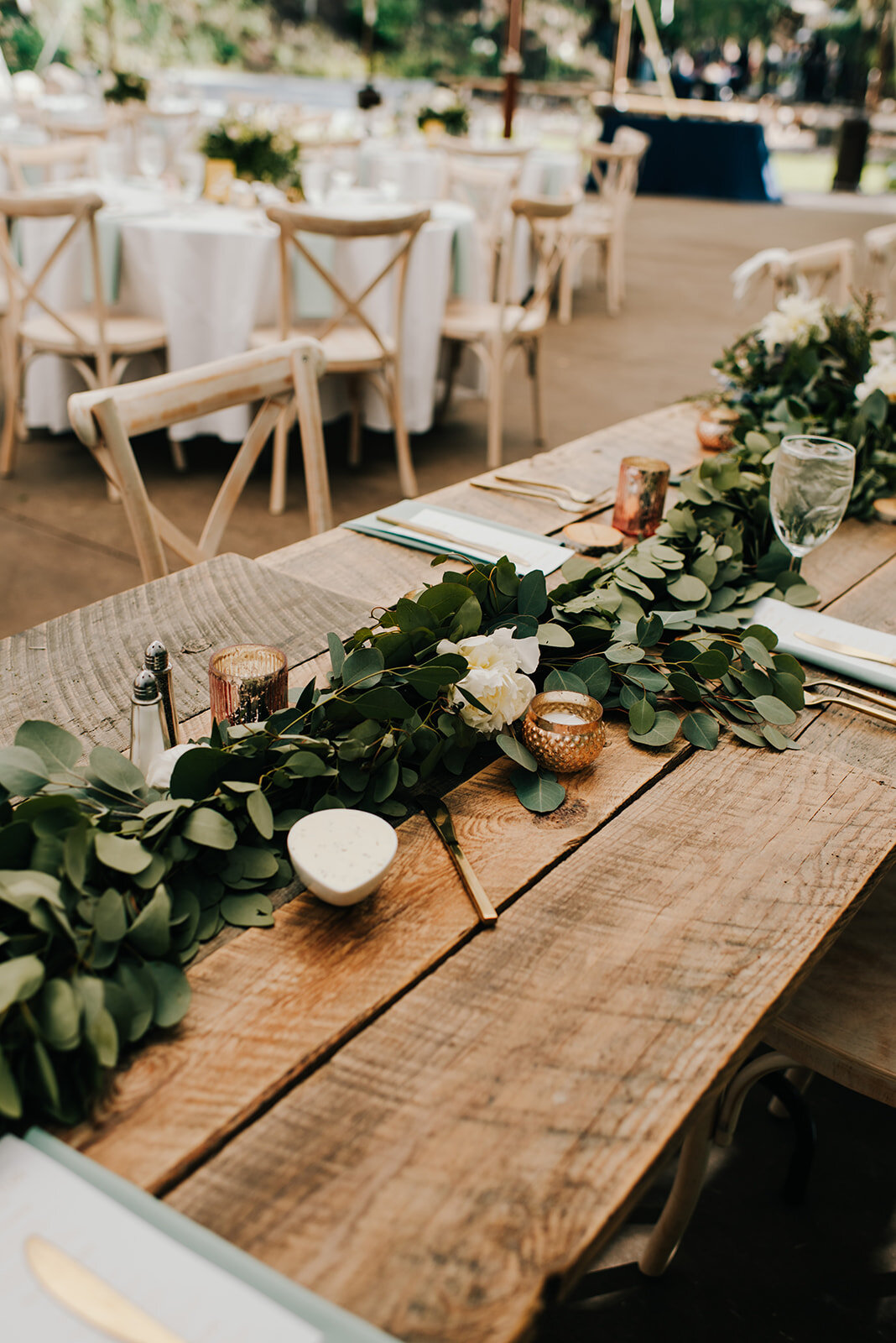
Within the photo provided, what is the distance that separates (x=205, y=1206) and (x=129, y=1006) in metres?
0.12

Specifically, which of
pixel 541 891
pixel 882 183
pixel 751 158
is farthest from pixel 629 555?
pixel 882 183

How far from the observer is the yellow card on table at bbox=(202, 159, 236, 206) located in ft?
11.7

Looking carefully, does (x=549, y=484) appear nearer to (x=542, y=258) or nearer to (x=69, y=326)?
(x=69, y=326)

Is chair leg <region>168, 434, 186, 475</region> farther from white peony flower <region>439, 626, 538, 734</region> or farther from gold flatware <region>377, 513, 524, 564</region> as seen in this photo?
white peony flower <region>439, 626, 538, 734</region>

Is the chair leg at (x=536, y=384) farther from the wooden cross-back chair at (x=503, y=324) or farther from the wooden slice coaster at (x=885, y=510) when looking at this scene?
the wooden slice coaster at (x=885, y=510)

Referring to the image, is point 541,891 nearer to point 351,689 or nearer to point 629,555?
point 351,689

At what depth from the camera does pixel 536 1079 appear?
54 centimetres

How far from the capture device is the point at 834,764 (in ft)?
2.79

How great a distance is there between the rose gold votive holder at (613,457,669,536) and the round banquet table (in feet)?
6.88

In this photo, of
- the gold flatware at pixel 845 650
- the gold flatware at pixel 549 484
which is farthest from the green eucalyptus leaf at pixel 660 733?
the gold flatware at pixel 549 484

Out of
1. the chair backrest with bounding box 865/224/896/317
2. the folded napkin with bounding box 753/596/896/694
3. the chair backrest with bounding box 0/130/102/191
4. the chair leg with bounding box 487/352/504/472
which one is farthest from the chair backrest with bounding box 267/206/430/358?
the folded napkin with bounding box 753/596/896/694

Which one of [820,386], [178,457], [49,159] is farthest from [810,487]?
[49,159]

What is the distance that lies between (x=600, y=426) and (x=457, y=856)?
3.52m

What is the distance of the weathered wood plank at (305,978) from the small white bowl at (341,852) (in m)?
0.03
